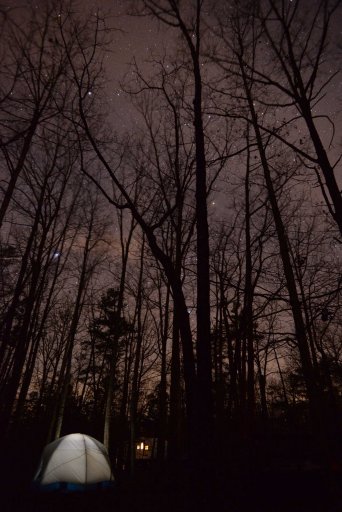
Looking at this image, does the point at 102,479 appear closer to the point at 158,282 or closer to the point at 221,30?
the point at 158,282

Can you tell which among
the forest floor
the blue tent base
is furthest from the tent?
the forest floor

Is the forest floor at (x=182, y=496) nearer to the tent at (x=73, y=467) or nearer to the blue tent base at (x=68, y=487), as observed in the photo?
the blue tent base at (x=68, y=487)

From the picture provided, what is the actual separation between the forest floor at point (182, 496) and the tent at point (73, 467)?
0.93 ft

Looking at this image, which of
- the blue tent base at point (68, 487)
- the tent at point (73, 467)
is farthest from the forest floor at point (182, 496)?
the tent at point (73, 467)

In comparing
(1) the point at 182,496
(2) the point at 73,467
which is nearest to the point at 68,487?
(2) the point at 73,467

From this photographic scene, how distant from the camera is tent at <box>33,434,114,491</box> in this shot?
10062 millimetres

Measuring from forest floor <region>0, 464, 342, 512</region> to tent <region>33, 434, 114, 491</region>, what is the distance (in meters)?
0.28

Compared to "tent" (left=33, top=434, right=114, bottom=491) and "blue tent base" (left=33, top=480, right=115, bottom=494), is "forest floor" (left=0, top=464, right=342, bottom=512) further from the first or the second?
"tent" (left=33, top=434, right=114, bottom=491)

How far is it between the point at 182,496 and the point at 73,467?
3679 mm

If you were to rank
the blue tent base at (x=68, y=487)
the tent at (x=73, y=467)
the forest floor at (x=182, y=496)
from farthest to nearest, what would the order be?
the tent at (x=73, y=467)
the blue tent base at (x=68, y=487)
the forest floor at (x=182, y=496)

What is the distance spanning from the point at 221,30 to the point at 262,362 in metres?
21.9

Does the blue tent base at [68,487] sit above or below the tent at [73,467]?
below

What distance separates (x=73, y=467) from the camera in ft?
34.3

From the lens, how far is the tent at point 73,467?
1006cm
